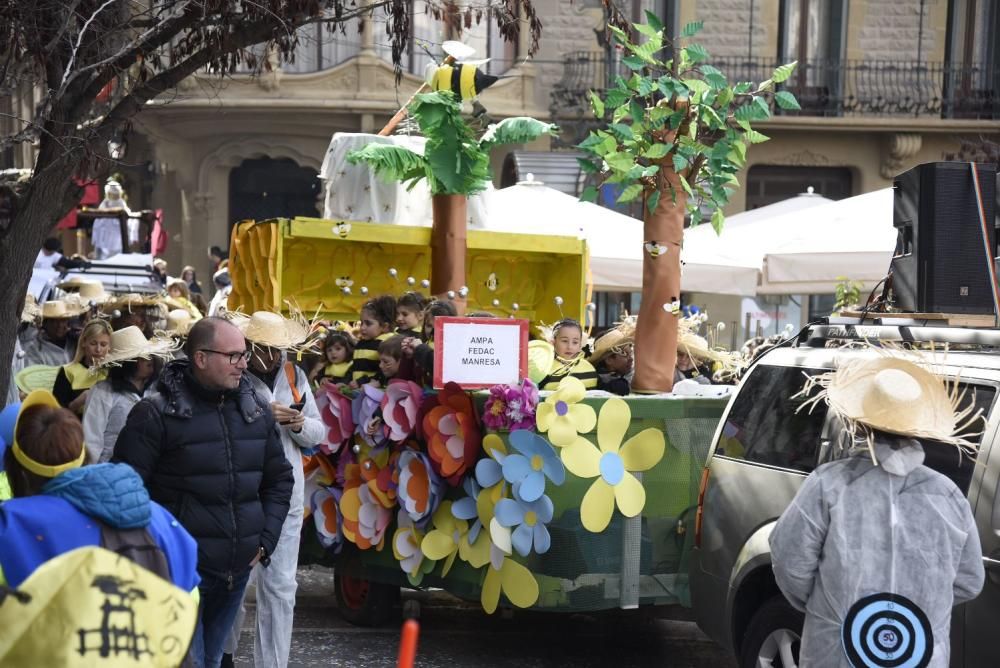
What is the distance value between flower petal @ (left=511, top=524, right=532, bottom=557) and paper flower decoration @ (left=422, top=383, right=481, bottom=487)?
462 millimetres

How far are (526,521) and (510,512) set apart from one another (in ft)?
0.29

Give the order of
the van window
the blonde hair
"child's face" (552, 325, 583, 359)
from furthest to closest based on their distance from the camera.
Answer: "child's face" (552, 325, 583, 359), the blonde hair, the van window

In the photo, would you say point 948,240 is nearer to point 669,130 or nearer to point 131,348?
point 669,130

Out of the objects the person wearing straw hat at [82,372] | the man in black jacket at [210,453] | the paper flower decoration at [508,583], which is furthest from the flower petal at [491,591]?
the person wearing straw hat at [82,372]

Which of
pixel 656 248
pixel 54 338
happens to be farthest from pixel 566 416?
pixel 54 338

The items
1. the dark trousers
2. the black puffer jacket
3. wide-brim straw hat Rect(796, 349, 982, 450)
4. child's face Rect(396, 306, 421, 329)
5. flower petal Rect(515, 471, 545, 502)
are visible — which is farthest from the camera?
child's face Rect(396, 306, 421, 329)

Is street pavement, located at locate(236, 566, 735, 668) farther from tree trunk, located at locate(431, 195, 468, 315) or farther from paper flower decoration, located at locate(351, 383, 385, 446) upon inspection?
tree trunk, located at locate(431, 195, 468, 315)

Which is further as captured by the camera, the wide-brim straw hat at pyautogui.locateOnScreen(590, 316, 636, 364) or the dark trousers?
the wide-brim straw hat at pyautogui.locateOnScreen(590, 316, 636, 364)

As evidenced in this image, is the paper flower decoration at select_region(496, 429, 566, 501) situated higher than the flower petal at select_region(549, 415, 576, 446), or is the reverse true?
the flower petal at select_region(549, 415, 576, 446)

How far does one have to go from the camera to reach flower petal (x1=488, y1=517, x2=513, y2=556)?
6.73 m

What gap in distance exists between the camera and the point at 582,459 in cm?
667

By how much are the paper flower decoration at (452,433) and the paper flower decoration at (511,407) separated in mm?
157

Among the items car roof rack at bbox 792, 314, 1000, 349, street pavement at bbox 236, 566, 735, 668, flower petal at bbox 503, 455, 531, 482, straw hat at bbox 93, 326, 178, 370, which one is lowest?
street pavement at bbox 236, 566, 735, 668

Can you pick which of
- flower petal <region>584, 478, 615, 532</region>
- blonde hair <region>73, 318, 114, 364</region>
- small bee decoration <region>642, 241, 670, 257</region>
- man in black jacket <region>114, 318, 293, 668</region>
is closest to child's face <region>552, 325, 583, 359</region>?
small bee decoration <region>642, 241, 670, 257</region>
